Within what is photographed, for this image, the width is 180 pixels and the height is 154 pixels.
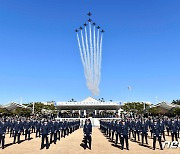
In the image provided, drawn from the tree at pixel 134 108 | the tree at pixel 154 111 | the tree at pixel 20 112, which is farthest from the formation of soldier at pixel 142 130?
the tree at pixel 134 108

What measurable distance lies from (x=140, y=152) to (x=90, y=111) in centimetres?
6323

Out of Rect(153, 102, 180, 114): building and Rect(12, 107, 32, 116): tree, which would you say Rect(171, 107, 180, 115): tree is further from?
Rect(12, 107, 32, 116): tree

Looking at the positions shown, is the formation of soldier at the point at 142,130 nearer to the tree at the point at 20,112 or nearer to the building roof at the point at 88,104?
the building roof at the point at 88,104

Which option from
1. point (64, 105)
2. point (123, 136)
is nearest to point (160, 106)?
point (64, 105)

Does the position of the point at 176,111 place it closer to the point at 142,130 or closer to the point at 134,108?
the point at 134,108

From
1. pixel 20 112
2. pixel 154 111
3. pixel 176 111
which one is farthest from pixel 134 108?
pixel 20 112

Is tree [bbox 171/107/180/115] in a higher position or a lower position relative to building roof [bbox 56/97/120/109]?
lower

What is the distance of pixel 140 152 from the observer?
16031mm

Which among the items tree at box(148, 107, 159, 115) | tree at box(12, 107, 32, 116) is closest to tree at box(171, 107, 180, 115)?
tree at box(148, 107, 159, 115)

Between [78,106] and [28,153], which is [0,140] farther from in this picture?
[78,106]

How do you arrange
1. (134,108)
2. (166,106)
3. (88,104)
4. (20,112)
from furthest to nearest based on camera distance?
(134,108) < (20,112) < (166,106) < (88,104)

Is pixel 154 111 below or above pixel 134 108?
below

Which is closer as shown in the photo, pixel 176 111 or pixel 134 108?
pixel 176 111

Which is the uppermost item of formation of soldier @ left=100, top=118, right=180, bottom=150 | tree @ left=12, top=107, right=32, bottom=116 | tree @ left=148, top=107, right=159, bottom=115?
tree @ left=148, top=107, right=159, bottom=115
